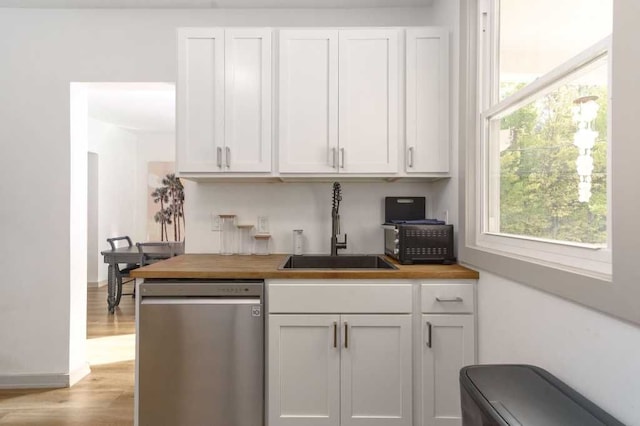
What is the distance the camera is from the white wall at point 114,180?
5512 millimetres

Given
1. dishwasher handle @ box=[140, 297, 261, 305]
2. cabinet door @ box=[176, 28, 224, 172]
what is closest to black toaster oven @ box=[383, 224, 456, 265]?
dishwasher handle @ box=[140, 297, 261, 305]

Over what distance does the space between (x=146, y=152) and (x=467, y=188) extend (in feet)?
19.4

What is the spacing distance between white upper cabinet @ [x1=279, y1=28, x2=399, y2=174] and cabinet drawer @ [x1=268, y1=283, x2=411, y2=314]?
69 cm

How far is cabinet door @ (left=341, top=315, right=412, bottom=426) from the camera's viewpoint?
1766mm

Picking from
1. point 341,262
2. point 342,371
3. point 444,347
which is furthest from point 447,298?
point 341,262

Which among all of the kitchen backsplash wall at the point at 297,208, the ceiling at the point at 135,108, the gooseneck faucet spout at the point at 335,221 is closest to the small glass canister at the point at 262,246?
the kitchen backsplash wall at the point at 297,208

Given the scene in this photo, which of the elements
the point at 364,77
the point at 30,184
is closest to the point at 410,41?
the point at 364,77

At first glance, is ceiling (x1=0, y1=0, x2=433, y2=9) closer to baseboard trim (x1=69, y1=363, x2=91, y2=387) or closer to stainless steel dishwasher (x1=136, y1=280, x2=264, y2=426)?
stainless steel dishwasher (x1=136, y1=280, x2=264, y2=426)

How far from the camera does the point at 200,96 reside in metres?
2.11

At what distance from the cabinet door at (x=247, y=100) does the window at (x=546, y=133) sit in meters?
1.17

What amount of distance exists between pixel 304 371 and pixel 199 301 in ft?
2.02

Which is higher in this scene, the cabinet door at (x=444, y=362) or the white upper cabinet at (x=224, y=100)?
the white upper cabinet at (x=224, y=100)

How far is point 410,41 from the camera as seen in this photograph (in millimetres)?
2096

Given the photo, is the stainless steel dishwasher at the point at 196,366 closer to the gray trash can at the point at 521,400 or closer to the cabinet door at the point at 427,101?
the gray trash can at the point at 521,400
